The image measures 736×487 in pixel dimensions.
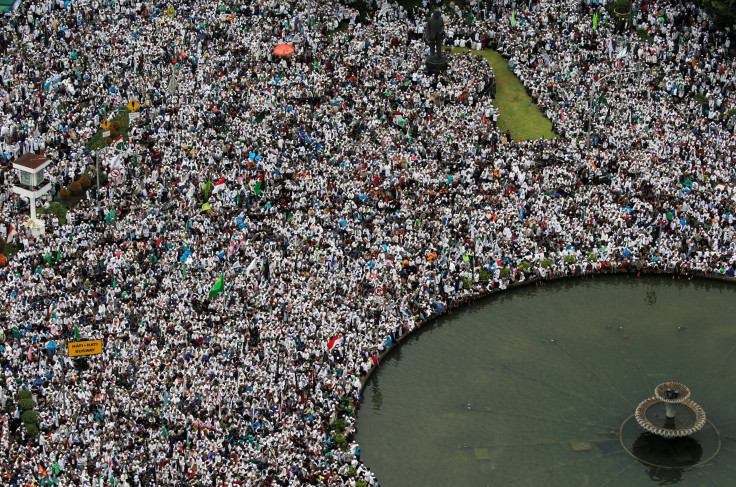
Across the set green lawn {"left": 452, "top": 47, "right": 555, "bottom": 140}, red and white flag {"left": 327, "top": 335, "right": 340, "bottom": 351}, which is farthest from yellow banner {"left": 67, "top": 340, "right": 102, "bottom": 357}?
green lawn {"left": 452, "top": 47, "right": 555, "bottom": 140}

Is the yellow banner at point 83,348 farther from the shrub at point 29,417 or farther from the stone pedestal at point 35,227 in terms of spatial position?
the stone pedestal at point 35,227

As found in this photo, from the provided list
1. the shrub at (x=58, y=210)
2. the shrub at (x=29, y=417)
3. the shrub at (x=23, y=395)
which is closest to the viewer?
the shrub at (x=29, y=417)

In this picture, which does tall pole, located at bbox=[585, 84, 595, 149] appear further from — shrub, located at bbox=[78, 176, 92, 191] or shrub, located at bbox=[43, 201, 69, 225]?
shrub, located at bbox=[43, 201, 69, 225]

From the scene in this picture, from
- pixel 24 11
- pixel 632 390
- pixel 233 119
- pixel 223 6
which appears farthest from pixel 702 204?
pixel 24 11

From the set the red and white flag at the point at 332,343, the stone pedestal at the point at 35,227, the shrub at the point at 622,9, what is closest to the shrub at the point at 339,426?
the red and white flag at the point at 332,343

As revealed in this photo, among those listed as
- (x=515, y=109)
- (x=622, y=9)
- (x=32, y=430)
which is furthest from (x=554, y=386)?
(x=622, y=9)

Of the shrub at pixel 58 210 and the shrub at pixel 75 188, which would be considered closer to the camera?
the shrub at pixel 58 210
